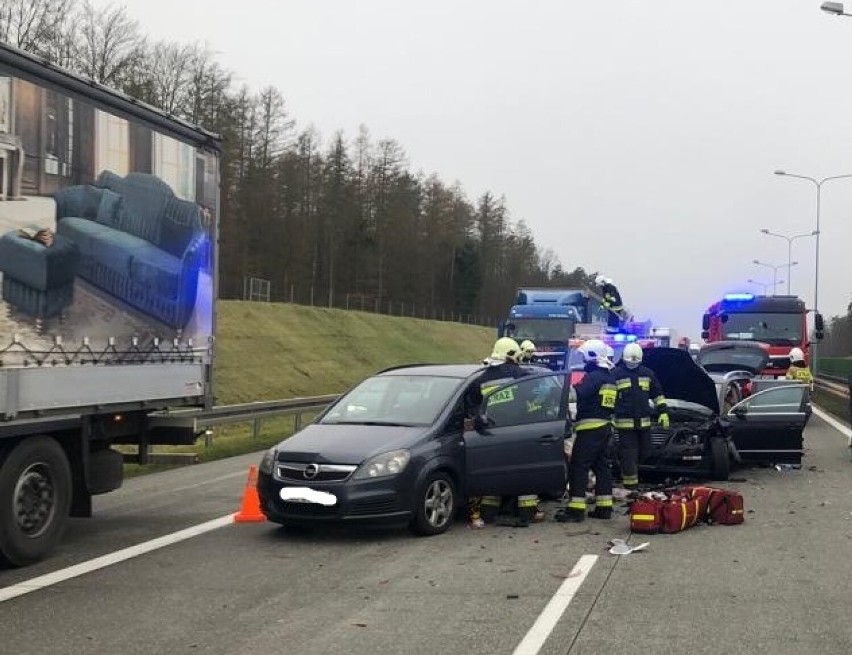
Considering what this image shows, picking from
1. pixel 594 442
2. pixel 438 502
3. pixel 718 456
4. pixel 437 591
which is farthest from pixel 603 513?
pixel 437 591

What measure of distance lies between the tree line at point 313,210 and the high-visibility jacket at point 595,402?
105 ft

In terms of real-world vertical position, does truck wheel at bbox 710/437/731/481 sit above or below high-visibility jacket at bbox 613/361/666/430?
below

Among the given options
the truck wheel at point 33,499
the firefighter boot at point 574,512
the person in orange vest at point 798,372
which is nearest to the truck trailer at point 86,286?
the truck wheel at point 33,499

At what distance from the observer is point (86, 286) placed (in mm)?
7488

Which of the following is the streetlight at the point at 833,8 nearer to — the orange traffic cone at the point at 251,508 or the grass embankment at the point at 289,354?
the grass embankment at the point at 289,354

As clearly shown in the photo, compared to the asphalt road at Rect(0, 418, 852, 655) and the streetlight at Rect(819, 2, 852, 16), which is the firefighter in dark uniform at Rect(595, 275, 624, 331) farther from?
the asphalt road at Rect(0, 418, 852, 655)

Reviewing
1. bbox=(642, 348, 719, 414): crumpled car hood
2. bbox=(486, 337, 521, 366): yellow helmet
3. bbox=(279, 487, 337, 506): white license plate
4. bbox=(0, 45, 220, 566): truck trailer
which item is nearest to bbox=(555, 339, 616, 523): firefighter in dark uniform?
bbox=(486, 337, 521, 366): yellow helmet

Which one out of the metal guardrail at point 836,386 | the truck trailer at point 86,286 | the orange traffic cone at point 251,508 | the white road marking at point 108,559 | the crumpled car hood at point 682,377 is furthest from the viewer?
the metal guardrail at point 836,386

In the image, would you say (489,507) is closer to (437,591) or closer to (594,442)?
(594,442)

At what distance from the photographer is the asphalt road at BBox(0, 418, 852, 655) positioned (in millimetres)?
5258

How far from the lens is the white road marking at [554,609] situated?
5125 mm

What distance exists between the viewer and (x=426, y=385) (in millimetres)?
9211

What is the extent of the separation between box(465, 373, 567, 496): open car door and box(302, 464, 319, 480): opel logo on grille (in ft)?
4.98

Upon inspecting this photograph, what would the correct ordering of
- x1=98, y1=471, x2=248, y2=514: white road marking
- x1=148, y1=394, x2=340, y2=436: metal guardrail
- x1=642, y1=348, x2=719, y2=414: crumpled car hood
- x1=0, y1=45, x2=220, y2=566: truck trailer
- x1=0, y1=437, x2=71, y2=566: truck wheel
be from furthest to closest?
x1=642, y1=348, x2=719, y2=414: crumpled car hood → x1=98, y1=471, x2=248, y2=514: white road marking → x1=148, y1=394, x2=340, y2=436: metal guardrail → x1=0, y1=437, x2=71, y2=566: truck wheel → x1=0, y1=45, x2=220, y2=566: truck trailer
